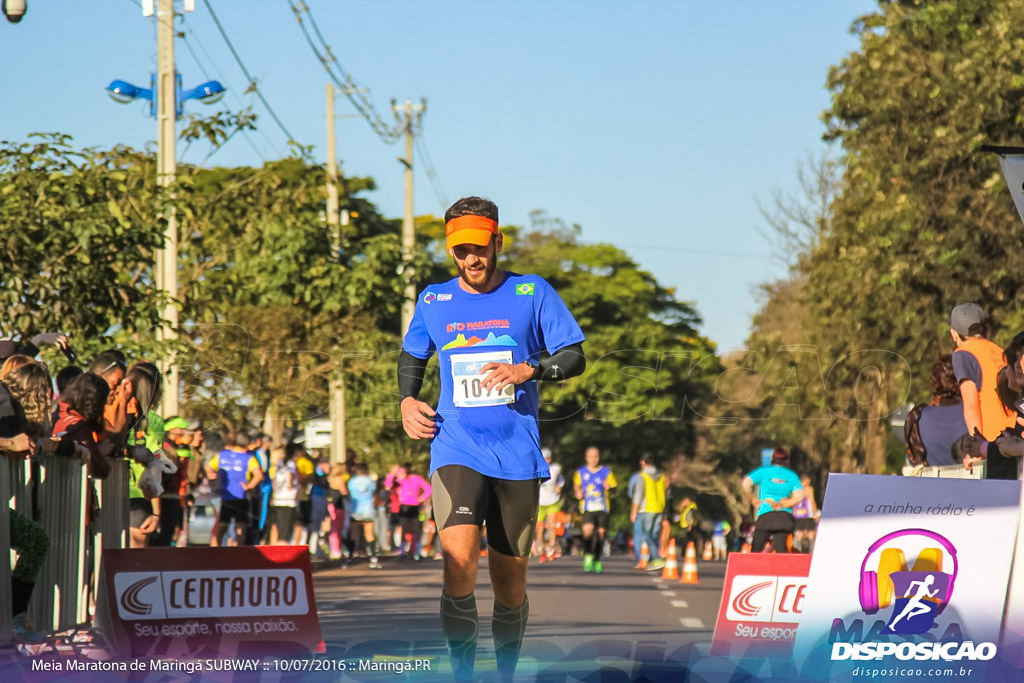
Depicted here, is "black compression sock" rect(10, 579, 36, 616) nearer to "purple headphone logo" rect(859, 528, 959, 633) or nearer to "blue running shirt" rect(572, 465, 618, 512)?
"purple headphone logo" rect(859, 528, 959, 633)

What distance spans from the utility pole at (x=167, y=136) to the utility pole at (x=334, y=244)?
537 centimetres

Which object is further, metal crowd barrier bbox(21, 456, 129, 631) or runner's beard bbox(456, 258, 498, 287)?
metal crowd barrier bbox(21, 456, 129, 631)

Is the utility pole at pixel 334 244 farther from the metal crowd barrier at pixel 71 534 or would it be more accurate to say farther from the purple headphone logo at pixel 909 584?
the purple headphone logo at pixel 909 584

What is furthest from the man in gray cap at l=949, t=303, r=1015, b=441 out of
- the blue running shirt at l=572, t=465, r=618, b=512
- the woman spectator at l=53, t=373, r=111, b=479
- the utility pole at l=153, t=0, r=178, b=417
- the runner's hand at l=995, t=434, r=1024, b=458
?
the blue running shirt at l=572, t=465, r=618, b=512

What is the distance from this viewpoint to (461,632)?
269 inches

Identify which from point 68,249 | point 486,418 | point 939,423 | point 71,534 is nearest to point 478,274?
point 486,418

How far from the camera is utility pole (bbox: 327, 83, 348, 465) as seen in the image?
28.9 m

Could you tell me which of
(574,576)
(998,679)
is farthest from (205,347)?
(998,679)

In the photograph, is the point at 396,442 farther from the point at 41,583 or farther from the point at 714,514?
the point at 41,583

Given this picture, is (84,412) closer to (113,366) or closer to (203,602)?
(113,366)

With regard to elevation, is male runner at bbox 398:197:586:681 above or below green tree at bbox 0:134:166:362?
below

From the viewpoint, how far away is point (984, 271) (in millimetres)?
24344

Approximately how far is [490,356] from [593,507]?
1814 cm

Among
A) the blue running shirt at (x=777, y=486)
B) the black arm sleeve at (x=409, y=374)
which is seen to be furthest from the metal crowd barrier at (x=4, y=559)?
the blue running shirt at (x=777, y=486)
